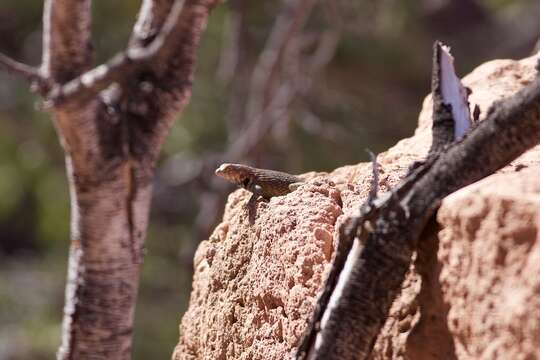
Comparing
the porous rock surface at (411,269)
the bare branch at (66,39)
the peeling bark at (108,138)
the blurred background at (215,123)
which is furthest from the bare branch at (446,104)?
the blurred background at (215,123)

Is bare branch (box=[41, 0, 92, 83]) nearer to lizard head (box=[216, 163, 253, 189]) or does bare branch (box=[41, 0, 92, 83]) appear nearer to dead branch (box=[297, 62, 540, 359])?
lizard head (box=[216, 163, 253, 189])

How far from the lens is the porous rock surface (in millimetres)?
1541

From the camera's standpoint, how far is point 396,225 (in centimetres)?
170

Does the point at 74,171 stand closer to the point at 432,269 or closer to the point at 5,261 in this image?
the point at 432,269

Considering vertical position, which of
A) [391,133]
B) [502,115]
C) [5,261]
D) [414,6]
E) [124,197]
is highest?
[414,6]

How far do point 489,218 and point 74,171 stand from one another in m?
1.77

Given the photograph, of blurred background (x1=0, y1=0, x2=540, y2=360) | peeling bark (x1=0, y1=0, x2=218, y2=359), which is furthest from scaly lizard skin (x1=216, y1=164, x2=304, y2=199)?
blurred background (x1=0, y1=0, x2=540, y2=360)

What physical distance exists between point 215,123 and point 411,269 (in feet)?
23.8

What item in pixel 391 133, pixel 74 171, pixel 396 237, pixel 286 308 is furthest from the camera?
pixel 391 133

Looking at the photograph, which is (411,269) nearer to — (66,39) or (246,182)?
(246,182)

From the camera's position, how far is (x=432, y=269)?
5.65ft

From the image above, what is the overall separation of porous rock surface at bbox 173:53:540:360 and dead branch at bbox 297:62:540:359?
0.05m

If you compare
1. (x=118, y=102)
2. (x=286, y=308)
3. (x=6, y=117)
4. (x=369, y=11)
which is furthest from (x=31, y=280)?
(x=286, y=308)

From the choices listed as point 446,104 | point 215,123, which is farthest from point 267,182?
point 215,123
